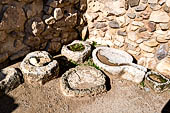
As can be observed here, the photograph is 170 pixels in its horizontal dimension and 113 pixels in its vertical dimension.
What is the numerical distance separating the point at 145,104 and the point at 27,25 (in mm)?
2627

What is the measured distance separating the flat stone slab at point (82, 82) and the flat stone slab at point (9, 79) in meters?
0.78

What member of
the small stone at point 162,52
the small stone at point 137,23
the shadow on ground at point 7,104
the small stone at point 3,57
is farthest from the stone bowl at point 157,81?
the small stone at point 3,57

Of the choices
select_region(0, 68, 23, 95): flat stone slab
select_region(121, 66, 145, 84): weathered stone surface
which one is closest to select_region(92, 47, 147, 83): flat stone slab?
select_region(121, 66, 145, 84): weathered stone surface

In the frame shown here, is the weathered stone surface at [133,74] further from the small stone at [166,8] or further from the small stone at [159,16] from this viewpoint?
the small stone at [166,8]

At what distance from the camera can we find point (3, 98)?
9.96 feet

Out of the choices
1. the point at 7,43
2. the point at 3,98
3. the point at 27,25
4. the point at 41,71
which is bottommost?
the point at 3,98

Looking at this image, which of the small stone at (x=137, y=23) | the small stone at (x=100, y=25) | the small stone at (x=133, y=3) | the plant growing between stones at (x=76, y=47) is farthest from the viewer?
the small stone at (x=100, y=25)

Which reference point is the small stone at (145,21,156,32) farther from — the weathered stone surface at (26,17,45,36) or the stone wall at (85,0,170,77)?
the weathered stone surface at (26,17,45,36)

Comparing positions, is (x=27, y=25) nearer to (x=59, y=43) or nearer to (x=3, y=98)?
(x=59, y=43)

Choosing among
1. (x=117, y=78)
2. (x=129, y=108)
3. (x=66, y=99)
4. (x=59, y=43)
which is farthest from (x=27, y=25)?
(x=129, y=108)

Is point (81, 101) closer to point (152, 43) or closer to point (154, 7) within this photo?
point (152, 43)

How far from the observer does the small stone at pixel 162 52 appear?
359cm

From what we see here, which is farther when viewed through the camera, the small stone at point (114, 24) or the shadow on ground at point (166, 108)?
the small stone at point (114, 24)

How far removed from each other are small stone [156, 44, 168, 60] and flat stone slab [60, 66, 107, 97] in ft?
4.09
